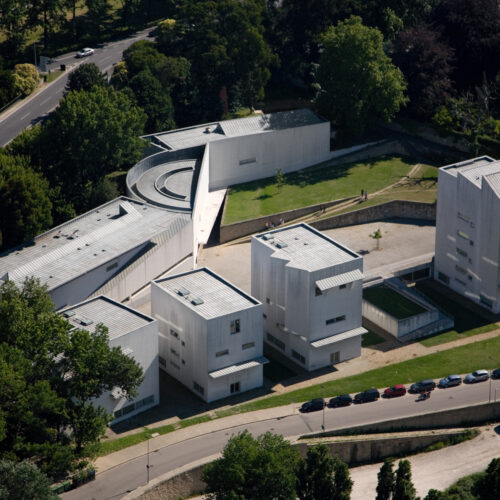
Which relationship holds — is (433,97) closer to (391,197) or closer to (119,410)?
(391,197)

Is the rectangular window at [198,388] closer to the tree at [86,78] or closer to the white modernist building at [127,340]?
the white modernist building at [127,340]

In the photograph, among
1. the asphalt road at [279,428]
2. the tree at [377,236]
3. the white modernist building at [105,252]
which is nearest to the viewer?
the asphalt road at [279,428]

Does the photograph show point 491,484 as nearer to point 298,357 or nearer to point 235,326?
point 298,357

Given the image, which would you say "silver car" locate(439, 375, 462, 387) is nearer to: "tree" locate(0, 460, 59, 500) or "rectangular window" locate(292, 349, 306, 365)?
"rectangular window" locate(292, 349, 306, 365)

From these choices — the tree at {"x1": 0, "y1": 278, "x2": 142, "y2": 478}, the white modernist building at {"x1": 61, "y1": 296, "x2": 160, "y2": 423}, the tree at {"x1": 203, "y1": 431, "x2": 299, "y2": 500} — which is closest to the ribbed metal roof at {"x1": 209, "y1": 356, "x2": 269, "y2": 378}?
the white modernist building at {"x1": 61, "y1": 296, "x2": 160, "y2": 423}

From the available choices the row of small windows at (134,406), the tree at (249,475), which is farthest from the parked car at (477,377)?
the row of small windows at (134,406)

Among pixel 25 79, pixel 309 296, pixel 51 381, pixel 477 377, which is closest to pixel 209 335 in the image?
pixel 309 296
